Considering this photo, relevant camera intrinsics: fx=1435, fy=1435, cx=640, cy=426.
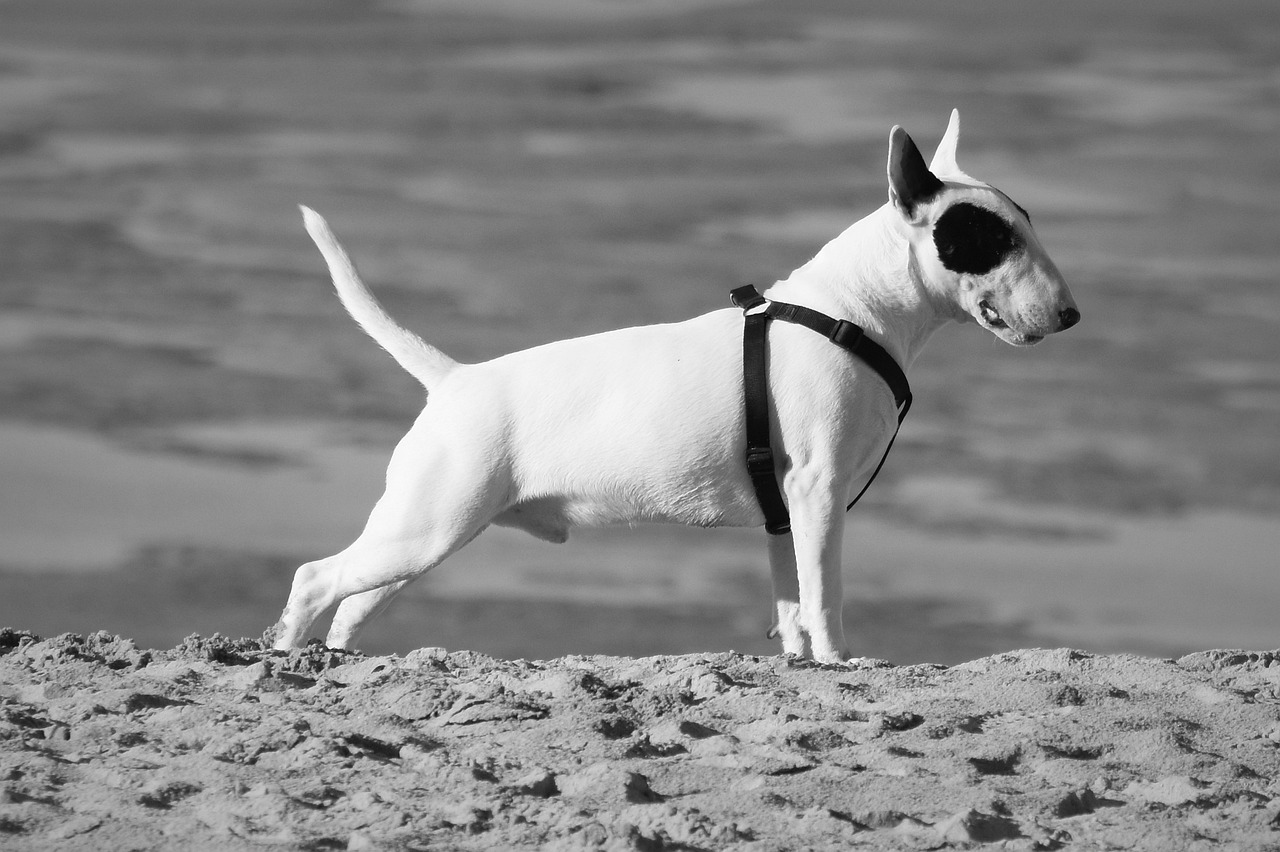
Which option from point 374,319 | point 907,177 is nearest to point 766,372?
point 907,177

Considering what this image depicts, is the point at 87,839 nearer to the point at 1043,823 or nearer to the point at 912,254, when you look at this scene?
the point at 1043,823

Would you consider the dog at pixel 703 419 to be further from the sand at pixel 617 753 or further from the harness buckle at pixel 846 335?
the sand at pixel 617 753

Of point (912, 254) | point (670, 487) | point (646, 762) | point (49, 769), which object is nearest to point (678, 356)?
point (670, 487)

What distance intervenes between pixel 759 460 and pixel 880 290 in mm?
991

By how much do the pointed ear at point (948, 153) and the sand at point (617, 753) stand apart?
2.28 metres

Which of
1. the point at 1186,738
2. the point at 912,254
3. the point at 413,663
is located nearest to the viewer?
the point at 1186,738

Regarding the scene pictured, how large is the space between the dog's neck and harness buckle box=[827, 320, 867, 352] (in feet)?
0.45

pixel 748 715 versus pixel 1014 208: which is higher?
pixel 1014 208

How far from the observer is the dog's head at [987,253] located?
6.13 meters

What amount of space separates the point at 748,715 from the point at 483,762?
1015 mm

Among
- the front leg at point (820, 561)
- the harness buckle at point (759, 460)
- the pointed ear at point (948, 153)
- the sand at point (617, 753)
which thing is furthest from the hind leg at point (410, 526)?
Result: the pointed ear at point (948, 153)

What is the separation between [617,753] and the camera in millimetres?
4809

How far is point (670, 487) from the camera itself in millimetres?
6066

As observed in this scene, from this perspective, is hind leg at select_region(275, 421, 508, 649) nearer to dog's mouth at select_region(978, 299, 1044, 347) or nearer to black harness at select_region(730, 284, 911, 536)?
black harness at select_region(730, 284, 911, 536)
